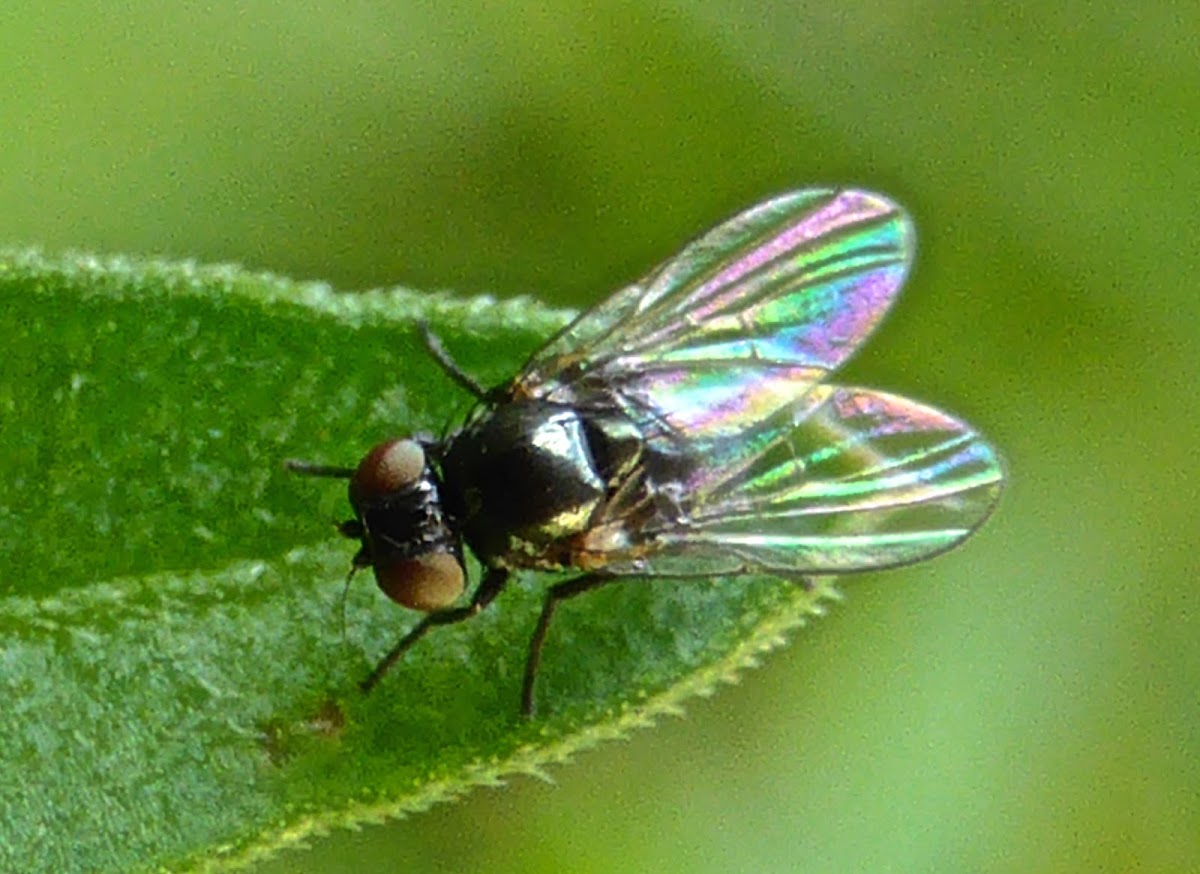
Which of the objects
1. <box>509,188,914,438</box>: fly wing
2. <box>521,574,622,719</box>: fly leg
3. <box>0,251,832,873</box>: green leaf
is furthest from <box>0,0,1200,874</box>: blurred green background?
<box>0,251,832,873</box>: green leaf

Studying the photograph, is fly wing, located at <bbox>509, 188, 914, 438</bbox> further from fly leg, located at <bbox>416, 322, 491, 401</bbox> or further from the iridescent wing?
fly leg, located at <bbox>416, 322, 491, 401</bbox>

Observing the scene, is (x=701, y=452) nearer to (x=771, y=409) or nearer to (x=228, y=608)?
(x=771, y=409)

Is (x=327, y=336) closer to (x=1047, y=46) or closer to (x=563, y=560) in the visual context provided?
(x=563, y=560)

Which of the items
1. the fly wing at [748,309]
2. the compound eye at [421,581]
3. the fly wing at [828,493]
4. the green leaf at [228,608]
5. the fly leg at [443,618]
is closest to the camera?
the green leaf at [228,608]

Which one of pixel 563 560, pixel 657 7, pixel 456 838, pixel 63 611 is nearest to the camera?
pixel 63 611

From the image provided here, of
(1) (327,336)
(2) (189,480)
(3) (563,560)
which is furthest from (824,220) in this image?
(2) (189,480)

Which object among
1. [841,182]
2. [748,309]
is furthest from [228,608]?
[841,182]

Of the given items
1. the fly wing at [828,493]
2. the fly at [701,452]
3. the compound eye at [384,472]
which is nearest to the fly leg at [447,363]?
the fly at [701,452]

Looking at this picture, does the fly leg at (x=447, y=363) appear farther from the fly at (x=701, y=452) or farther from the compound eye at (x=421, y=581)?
the compound eye at (x=421, y=581)
